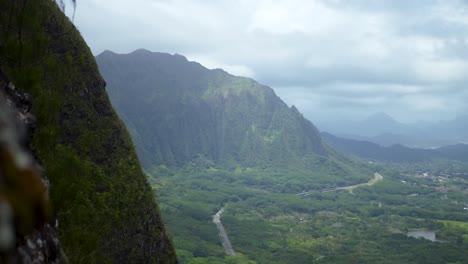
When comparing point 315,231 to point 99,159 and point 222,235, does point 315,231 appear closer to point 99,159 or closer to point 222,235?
point 222,235

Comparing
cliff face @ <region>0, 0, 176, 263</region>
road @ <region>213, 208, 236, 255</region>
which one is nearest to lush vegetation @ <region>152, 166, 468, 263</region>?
road @ <region>213, 208, 236, 255</region>

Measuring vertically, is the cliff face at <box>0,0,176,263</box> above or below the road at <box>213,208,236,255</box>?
above

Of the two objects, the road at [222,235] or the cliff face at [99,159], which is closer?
the cliff face at [99,159]

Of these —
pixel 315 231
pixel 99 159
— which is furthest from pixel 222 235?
pixel 99 159

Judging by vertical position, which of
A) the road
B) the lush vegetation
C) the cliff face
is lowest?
the road

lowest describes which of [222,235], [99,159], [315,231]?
[222,235]

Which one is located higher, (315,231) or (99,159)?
(99,159)

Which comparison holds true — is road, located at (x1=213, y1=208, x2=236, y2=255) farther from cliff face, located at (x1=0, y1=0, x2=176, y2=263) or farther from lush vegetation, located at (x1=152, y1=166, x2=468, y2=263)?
cliff face, located at (x1=0, y1=0, x2=176, y2=263)

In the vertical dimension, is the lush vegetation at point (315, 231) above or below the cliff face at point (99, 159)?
below

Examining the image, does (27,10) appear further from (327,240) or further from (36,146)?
(327,240)

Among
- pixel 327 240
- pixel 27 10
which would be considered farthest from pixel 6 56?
pixel 327 240

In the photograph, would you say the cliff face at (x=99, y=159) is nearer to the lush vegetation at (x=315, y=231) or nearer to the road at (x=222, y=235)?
the lush vegetation at (x=315, y=231)

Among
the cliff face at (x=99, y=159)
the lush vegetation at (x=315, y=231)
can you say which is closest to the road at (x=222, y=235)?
the lush vegetation at (x=315, y=231)
